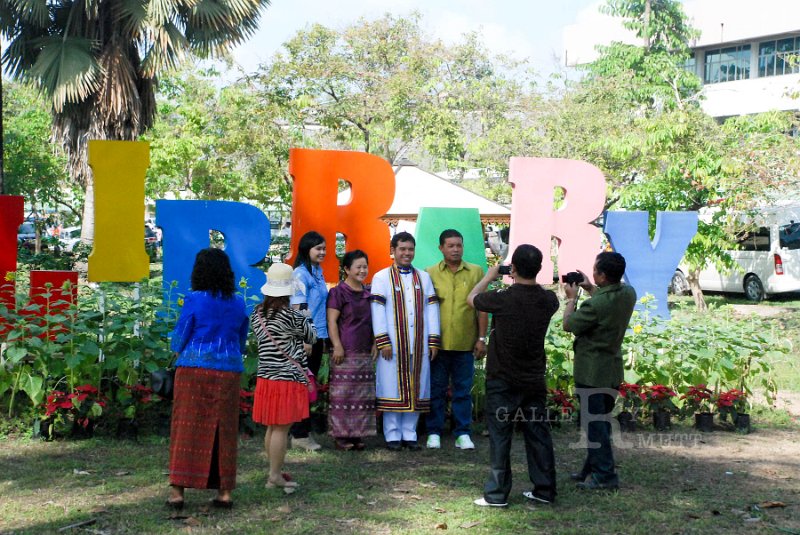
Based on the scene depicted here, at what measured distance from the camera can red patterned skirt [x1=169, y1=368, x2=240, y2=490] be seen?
507 cm

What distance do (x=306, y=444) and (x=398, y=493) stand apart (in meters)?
1.26

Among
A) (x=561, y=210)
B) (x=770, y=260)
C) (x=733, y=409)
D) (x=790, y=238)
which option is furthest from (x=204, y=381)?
(x=790, y=238)

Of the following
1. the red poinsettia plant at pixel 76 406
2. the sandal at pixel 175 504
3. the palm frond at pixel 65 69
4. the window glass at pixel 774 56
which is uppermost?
the window glass at pixel 774 56

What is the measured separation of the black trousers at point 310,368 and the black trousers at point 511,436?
1.87 meters

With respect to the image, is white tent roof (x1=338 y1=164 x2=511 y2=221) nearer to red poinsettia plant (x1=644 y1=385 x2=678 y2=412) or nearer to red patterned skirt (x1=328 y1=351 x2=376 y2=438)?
red poinsettia plant (x1=644 y1=385 x2=678 y2=412)

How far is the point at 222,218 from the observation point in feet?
27.3

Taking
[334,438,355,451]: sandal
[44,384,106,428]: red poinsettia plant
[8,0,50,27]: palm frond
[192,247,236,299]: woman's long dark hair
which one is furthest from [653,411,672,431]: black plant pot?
[8,0,50,27]: palm frond

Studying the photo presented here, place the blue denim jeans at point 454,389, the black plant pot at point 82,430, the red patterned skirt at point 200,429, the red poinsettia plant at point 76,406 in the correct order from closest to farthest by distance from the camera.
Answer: the red patterned skirt at point 200,429
the red poinsettia plant at point 76,406
the black plant pot at point 82,430
the blue denim jeans at point 454,389

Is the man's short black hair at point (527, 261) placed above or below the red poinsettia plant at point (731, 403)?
above

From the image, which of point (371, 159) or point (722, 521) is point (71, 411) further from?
point (722, 521)

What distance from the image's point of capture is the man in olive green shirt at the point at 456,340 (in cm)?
703

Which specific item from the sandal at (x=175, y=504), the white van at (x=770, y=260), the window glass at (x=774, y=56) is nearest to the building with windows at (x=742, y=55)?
the window glass at (x=774, y=56)

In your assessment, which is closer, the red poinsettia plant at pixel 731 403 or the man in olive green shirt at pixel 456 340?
the man in olive green shirt at pixel 456 340

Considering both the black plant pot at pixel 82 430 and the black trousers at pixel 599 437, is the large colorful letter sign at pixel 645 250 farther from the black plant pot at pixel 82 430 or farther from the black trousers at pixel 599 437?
the black plant pot at pixel 82 430
